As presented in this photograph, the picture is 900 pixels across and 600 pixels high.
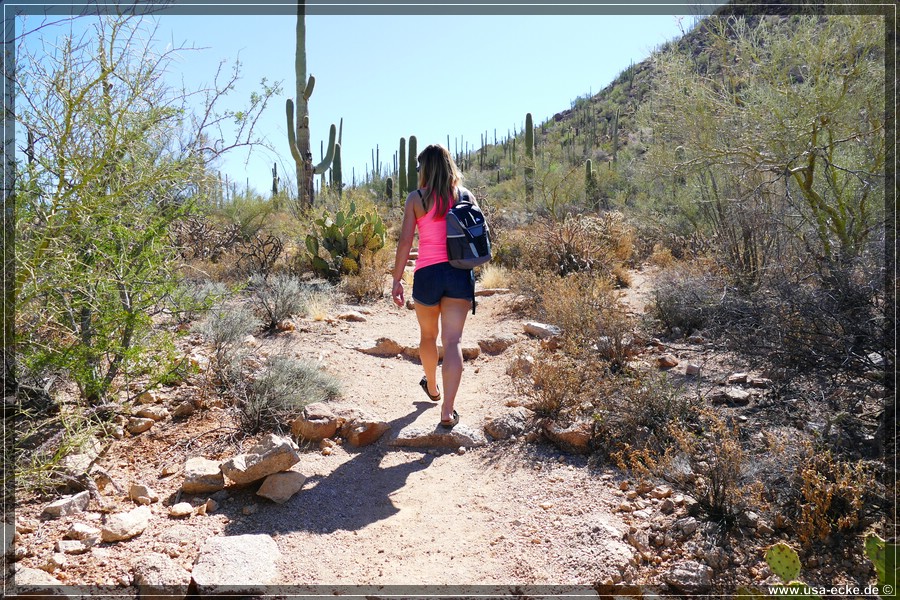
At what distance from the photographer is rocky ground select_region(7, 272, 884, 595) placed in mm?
2551

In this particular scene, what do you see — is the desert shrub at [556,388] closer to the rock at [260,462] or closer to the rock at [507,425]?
the rock at [507,425]

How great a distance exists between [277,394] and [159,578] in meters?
1.69

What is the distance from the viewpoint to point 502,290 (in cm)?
913

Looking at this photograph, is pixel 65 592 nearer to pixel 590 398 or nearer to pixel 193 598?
pixel 193 598

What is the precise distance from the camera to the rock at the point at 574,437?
3.77 m

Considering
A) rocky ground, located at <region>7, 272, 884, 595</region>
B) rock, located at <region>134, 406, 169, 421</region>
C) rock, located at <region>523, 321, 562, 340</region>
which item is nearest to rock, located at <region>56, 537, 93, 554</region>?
rocky ground, located at <region>7, 272, 884, 595</region>

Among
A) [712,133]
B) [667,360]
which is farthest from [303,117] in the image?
[667,360]

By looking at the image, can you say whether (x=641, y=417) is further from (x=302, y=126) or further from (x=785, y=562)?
(x=302, y=126)

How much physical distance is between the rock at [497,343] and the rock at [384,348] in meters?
0.91

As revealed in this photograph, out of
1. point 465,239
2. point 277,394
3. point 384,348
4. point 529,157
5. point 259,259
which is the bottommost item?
point 277,394

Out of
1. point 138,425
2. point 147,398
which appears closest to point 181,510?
point 138,425

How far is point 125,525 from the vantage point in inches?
109

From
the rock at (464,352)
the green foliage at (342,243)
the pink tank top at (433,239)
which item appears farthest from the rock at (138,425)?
the green foliage at (342,243)

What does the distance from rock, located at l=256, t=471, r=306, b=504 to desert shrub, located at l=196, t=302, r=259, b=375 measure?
1.26m
